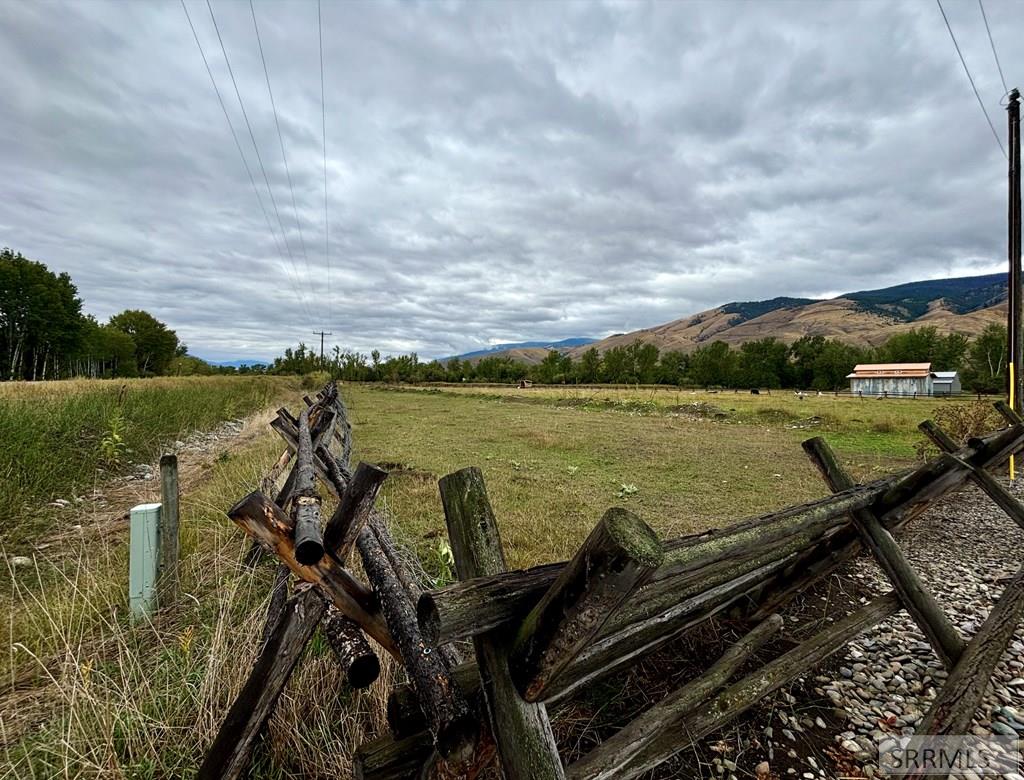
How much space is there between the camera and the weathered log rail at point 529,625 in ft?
4.42

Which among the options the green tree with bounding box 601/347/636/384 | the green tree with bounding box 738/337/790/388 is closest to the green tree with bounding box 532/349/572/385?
the green tree with bounding box 601/347/636/384

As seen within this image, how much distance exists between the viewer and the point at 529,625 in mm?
1427

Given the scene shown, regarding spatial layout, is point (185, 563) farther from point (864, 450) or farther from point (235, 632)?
point (864, 450)

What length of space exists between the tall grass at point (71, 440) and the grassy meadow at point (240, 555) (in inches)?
4.0

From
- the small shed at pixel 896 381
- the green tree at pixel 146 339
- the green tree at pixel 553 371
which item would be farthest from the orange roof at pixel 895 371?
the green tree at pixel 146 339

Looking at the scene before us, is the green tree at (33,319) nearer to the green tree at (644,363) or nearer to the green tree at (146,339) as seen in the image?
the green tree at (146,339)

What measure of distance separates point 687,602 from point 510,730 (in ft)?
4.73

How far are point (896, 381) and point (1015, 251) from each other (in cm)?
6254

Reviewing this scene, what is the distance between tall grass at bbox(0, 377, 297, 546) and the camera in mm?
7079

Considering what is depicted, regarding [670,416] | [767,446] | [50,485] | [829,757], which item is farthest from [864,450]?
[50,485]

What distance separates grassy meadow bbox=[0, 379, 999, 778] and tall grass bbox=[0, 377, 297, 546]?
0.10 m

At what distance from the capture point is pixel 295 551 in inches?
70.2

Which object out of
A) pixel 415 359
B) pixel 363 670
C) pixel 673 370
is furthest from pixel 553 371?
pixel 363 670

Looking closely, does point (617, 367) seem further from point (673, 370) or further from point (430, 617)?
point (430, 617)
